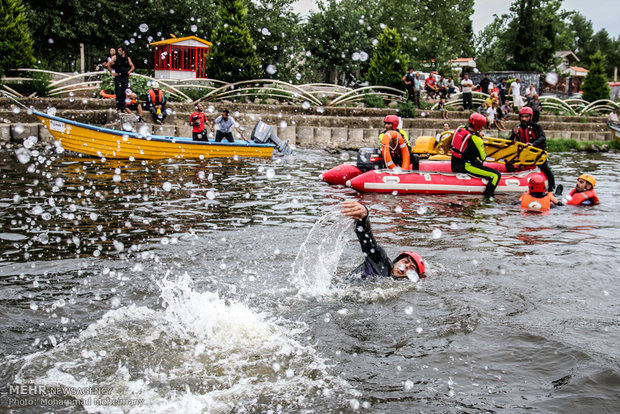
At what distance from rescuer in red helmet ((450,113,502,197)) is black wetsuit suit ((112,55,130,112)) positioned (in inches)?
426

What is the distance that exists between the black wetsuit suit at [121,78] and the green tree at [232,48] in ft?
20.1

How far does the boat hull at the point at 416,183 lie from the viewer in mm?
13641

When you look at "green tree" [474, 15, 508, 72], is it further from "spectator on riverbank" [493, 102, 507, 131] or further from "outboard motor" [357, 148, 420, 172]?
"outboard motor" [357, 148, 420, 172]

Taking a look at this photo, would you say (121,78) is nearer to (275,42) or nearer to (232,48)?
(232,48)

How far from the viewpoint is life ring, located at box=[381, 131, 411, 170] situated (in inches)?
540

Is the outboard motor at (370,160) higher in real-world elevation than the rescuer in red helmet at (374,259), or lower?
higher

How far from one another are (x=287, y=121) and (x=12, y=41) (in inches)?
413

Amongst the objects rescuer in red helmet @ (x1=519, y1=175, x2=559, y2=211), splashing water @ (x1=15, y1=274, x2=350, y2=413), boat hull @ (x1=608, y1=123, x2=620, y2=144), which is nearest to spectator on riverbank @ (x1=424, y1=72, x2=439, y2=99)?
boat hull @ (x1=608, y1=123, x2=620, y2=144)

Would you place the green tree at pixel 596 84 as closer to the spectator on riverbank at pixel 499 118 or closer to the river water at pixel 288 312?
the spectator on riverbank at pixel 499 118

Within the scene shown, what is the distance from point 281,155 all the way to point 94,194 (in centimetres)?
928

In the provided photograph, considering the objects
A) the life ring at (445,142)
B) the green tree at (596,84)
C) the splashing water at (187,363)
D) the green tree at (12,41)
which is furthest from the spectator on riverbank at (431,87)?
the splashing water at (187,363)

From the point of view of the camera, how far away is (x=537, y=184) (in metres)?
12.1

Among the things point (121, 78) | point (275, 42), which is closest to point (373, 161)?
point (121, 78)

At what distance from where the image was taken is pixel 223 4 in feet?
82.9
